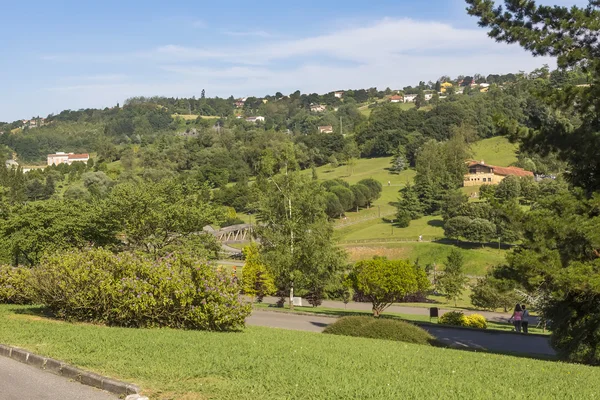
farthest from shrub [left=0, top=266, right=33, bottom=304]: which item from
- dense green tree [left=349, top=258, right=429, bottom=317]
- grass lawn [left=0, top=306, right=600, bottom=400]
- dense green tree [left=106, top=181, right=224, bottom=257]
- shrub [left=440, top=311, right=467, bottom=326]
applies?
shrub [left=440, top=311, right=467, bottom=326]

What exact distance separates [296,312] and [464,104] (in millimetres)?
132562

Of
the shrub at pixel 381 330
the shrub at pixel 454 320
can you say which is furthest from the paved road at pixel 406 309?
the shrub at pixel 381 330

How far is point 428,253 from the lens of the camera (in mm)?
76125

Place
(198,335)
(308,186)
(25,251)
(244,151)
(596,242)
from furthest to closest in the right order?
(244,151), (308,186), (25,251), (596,242), (198,335)

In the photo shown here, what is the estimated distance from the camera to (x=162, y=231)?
103 ft

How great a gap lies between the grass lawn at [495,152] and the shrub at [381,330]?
370 ft

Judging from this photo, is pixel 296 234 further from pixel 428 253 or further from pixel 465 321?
pixel 428 253

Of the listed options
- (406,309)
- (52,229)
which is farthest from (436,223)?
(52,229)

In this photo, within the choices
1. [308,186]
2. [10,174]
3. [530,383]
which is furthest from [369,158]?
[530,383]

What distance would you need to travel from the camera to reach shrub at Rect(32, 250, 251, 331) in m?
14.0

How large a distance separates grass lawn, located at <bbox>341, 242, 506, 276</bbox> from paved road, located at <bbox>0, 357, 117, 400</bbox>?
2491 inches

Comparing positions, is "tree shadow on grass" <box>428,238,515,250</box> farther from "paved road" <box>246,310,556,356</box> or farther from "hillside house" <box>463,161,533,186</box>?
"paved road" <box>246,310,556,356</box>

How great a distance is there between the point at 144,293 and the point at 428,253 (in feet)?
213

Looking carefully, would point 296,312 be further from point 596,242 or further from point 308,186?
point 596,242
